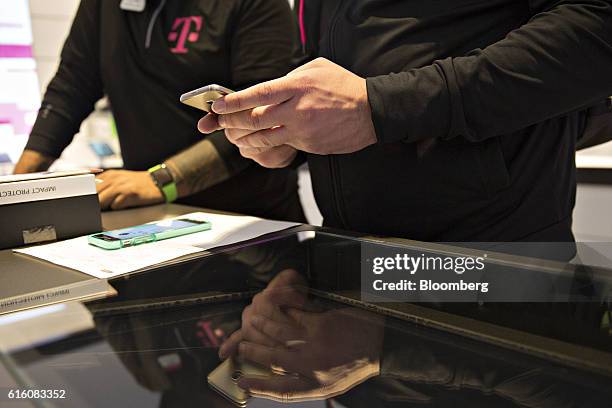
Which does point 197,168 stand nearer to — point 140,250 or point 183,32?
point 183,32

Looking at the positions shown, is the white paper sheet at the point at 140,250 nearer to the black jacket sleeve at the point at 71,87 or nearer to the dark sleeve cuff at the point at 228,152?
the dark sleeve cuff at the point at 228,152

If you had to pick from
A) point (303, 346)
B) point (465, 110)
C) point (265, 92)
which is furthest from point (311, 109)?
point (303, 346)

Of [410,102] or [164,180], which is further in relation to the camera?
[164,180]

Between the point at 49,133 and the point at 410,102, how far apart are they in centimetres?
128

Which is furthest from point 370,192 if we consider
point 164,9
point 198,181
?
point 164,9

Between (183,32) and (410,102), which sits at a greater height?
(183,32)

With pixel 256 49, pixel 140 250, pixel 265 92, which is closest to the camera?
pixel 265 92

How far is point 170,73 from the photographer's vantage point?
1446 millimetres

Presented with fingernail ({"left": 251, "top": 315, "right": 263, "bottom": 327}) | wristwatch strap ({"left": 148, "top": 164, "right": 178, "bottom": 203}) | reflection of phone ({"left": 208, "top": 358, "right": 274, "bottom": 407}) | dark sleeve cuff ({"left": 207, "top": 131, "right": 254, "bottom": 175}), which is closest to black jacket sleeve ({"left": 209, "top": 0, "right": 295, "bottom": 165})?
dark sleeve cuff ({"left": 207, "top": 131, "right": 254, "bottom": 175})

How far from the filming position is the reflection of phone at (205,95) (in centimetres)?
71

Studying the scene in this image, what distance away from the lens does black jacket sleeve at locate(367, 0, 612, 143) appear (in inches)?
27.3

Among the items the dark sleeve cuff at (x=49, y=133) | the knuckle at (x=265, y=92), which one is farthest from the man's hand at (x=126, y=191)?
the knuckle at (x=265, y=92)

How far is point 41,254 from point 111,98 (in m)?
0.86

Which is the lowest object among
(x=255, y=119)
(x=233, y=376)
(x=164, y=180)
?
(x=233, y=376)
